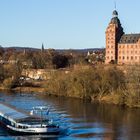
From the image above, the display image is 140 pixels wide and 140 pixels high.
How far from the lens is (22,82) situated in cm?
10306

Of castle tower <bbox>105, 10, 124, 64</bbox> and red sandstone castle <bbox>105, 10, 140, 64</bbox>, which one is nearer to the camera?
red sandstone castle <bbox>105, 10, 140, 64</bbox>

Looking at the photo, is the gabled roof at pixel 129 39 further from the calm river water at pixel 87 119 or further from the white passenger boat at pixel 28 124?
the white passenger boat at pixel 28 124

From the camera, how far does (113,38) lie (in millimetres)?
134375

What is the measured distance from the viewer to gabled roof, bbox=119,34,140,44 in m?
130

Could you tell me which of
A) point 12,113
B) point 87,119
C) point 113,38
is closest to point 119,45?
point 113,38

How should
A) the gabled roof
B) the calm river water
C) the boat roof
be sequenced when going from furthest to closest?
the gabled roof, the boat roof, the calm river water

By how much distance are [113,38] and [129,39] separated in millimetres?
5142

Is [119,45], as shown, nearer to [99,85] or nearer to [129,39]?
[129,39]

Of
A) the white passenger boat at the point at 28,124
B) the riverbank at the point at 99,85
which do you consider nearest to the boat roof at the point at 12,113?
the white passenger boat at the point at 28,124

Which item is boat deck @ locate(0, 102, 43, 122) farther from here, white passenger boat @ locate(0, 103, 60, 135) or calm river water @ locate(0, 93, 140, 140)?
calm river water @ locate(0, 93, 140, 140)

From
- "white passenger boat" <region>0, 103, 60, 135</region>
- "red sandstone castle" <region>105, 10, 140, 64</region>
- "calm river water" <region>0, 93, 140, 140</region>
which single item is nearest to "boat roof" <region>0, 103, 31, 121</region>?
"white passenger boat" <region>0, 103, 60, 135</region>

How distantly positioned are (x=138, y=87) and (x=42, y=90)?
95.5 feet

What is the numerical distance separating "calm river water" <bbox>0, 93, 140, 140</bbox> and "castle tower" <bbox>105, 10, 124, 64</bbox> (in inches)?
2282

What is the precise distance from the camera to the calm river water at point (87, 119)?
148 ft
